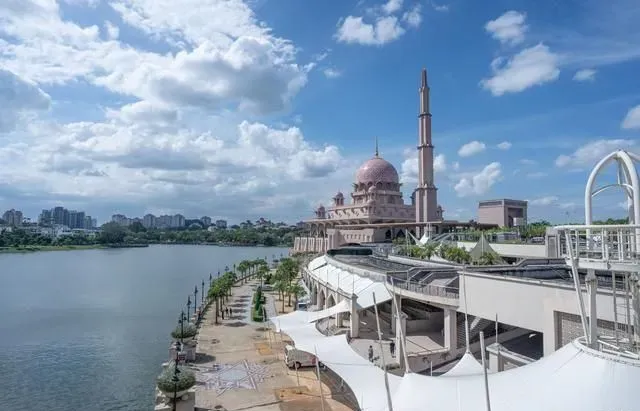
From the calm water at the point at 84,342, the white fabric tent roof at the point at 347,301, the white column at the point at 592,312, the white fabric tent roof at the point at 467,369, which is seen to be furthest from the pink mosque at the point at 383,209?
the white column at the point at 592,312

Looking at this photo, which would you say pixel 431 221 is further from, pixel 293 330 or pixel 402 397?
pixel 402 397

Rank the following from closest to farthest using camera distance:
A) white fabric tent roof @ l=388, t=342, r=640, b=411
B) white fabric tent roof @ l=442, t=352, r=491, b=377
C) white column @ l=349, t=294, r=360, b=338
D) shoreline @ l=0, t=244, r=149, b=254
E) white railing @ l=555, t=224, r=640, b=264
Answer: white fabric tent roof @ l=388, t=342, r=640, b=411 → white railing @ l=555, t=224, r=640, b=264 → white fabric tent roof @ l=442, t=352, r=491, b=377 → white column @ l=349, t=294, r=360, b=338 → shoreline @ l=0, t=244, r=149, b=254

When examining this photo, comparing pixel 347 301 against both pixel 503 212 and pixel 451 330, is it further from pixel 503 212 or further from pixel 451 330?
pixel 503 212

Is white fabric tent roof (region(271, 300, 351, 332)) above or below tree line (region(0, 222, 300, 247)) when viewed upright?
below

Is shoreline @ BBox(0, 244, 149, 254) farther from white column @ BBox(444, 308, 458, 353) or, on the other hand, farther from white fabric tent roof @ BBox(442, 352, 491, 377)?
white fabric tent roof @ BBox(442, 352, 491, 377)

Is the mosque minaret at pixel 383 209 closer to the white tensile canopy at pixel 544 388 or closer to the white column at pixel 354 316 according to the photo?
the white column at pixel 354 316

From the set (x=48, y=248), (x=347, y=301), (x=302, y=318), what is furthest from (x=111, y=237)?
(x=347, y=301)

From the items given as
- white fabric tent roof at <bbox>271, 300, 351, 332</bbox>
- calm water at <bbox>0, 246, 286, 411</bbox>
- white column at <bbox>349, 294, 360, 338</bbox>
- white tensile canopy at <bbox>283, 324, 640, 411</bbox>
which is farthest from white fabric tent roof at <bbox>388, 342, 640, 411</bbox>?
calm water at <bbox>0, 246, 286, 411</bbox>
